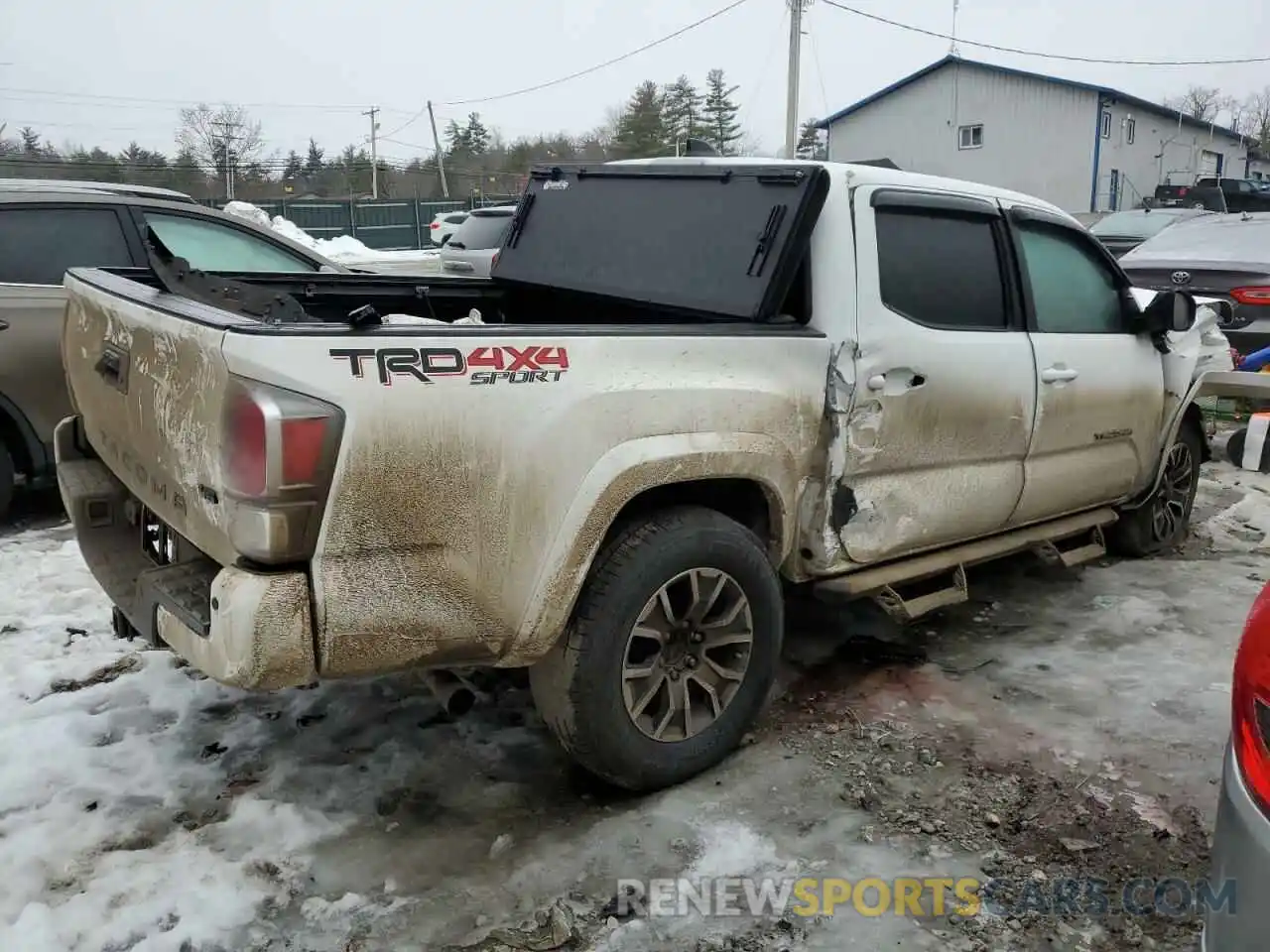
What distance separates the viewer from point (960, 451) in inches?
155

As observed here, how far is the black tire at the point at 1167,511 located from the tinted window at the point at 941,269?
194 cm

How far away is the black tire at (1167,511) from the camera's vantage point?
18.0 feet

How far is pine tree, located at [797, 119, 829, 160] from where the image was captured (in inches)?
1766

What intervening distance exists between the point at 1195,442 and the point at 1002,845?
3.57 meters

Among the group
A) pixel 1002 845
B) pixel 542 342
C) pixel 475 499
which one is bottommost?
pixel 1002 845

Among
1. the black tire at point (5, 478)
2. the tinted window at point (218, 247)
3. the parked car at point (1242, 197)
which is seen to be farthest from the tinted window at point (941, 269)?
the parked car at point (1242, 197)

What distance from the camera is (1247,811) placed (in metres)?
1.80

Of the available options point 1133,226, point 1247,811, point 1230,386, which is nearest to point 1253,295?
point 1230,386

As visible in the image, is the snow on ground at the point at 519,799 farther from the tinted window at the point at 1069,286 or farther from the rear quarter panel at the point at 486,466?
the tinted window at the point at 1069,286

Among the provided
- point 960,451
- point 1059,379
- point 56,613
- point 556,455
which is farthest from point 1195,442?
point 56,613

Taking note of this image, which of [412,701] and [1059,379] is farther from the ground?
[1059,379]

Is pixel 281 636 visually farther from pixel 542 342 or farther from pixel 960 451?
pixel 960 451

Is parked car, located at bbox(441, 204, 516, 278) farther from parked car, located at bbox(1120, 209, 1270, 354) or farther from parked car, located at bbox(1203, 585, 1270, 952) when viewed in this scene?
parked car, located at bbox(1203, 585, 1270, 952)

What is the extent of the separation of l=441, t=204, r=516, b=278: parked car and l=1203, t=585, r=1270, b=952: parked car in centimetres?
1196
